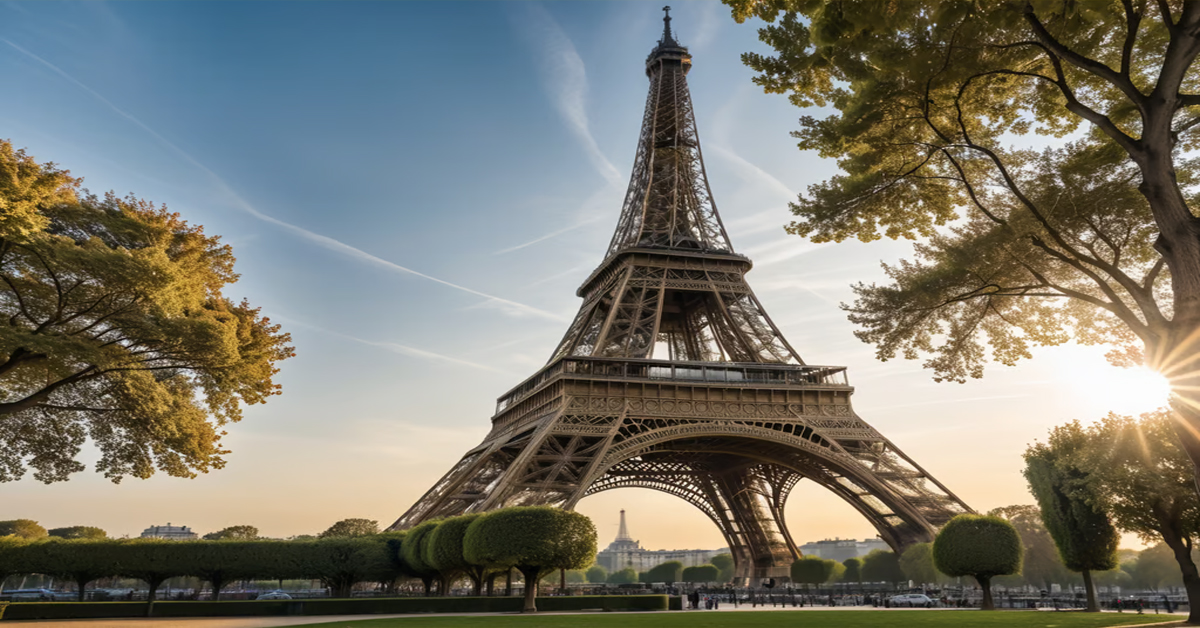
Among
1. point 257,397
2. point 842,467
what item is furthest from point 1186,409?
point 842,467

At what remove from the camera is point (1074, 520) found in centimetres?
2912

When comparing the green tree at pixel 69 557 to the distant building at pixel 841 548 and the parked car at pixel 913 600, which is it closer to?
the parked car at pixel 913 600

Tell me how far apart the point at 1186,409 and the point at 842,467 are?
28.3m

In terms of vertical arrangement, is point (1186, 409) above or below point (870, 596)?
above

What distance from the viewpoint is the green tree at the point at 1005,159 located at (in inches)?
401

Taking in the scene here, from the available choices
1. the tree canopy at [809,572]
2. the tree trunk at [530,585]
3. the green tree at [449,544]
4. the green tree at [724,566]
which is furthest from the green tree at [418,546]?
the green tree at [724,566]

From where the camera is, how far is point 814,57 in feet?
37.8

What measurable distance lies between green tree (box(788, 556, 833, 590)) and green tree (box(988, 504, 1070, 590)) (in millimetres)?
15156

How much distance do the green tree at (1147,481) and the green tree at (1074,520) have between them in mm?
2468

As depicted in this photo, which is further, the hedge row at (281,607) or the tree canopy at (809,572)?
the tree canopy at (809,572)

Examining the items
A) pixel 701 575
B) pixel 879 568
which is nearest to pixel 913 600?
pixel 879 568

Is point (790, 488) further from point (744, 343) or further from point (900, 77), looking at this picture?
point (900, 77)

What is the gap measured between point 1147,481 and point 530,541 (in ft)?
72.0

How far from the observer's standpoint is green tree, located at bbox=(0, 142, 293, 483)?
15852mm
